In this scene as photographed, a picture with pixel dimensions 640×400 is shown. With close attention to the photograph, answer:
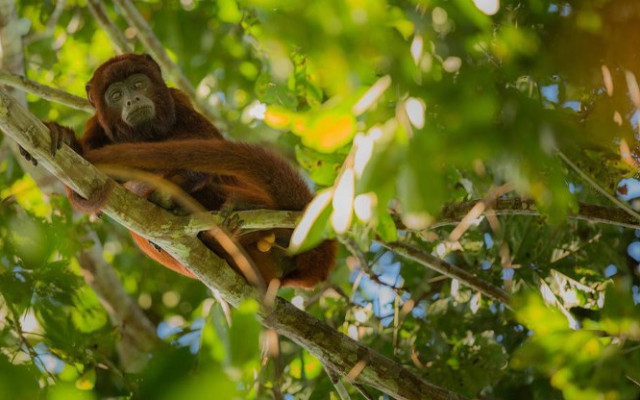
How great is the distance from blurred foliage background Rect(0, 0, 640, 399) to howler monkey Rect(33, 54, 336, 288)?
0.90 feet

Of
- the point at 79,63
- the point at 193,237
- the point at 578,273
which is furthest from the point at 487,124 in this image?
the point at 79,63

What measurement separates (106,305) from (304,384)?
2374 mm

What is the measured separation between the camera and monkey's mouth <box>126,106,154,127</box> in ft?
15.1

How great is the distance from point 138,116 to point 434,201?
3281mm

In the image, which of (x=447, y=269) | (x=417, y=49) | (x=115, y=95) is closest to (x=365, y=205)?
(x=417, y=49)

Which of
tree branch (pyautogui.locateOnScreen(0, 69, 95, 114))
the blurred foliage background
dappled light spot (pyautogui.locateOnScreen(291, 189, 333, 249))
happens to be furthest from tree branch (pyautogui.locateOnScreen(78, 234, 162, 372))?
dappled light spot (pyautogui.locateOnScreen(291, 189, 333, 249))

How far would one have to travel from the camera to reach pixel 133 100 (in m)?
4.66

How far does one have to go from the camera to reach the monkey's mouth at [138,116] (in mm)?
4617

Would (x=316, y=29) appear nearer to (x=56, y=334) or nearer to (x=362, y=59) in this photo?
(x=362, y=59)

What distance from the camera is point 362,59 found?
6.13 feet

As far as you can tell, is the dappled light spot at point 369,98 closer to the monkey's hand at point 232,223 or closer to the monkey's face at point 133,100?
the monkey's hand at point 232,223

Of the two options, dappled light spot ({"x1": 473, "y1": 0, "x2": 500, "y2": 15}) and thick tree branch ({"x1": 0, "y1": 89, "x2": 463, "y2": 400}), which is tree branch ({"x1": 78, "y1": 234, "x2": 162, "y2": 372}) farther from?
dappled light spot ({"x1": 473, "y1": 0, "x2": 500, "y2": 15})

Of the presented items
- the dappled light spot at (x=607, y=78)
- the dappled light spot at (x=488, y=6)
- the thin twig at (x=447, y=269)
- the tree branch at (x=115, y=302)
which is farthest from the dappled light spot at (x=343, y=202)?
the tree branch at (x=115, y=302)

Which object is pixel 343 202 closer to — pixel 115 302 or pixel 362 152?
pixel 362 152
